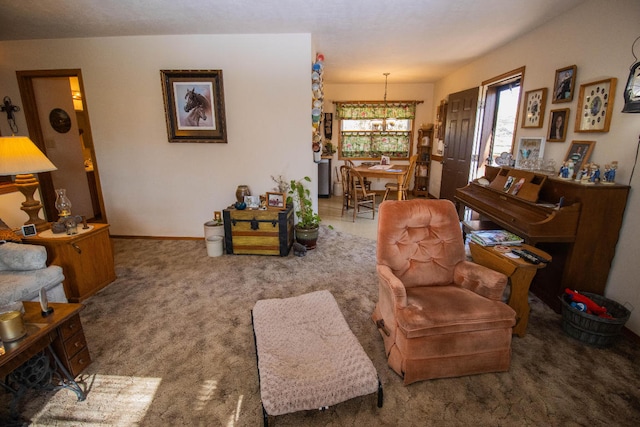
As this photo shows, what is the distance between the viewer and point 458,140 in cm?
488

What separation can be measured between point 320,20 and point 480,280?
9.00 ft

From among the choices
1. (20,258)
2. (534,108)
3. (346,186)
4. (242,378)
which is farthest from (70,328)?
(346,186)

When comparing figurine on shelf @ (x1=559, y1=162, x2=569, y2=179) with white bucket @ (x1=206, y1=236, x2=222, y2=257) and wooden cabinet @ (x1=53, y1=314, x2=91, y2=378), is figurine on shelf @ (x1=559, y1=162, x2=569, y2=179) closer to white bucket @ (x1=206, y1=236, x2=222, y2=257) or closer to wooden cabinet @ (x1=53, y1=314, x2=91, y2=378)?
white bucket @ (x1=206, y1=236, x2=222, y2=257)

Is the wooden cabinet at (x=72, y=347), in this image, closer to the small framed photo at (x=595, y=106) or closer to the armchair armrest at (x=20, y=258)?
the armchair armrest at (x=20, y=258)

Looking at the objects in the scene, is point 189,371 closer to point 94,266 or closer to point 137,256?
point 94,266

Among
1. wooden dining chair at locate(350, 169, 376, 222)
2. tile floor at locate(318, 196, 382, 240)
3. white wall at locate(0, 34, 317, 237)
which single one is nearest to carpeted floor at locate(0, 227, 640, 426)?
white wall at locate(0, 34, 317, 237)

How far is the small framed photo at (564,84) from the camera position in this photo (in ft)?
8.55

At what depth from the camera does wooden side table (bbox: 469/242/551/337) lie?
1964mm

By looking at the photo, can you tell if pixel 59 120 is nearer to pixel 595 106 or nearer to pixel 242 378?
pixel 242 378

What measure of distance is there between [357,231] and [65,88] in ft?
15.4

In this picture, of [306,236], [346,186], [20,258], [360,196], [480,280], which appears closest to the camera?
[480,280]

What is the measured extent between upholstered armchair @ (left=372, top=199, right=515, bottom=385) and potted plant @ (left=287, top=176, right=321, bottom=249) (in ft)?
5.20

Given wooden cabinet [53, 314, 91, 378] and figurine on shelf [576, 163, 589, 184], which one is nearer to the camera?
wooden cabinet [53, 314, 91, 378]

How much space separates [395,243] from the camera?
78.3 inches
